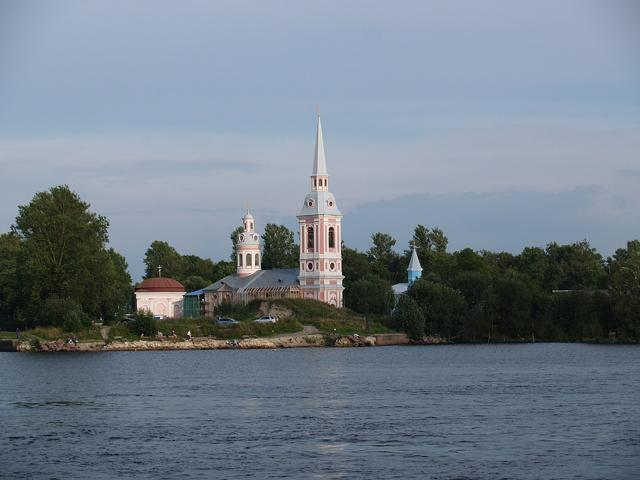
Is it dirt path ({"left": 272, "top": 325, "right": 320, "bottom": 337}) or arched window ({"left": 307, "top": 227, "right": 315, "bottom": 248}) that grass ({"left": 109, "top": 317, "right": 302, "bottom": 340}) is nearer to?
dirt path ({"left": 272, "top": 325, "right": 320, "bottom": 337})

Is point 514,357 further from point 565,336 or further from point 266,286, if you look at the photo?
point 266,286

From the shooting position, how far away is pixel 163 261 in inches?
6609

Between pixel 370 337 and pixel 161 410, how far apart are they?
61.1 metres

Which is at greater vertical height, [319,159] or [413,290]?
[319,159]

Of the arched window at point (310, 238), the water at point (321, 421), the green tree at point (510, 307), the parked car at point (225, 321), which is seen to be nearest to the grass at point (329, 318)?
the parked car at point (225, 321)

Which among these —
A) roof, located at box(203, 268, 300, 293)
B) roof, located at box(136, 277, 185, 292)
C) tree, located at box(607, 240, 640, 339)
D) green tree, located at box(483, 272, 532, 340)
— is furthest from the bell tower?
tree, located at box(607, 240, 640, 339)

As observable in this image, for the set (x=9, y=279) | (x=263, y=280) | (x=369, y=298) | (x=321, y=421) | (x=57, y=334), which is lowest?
(x=321, y=421)

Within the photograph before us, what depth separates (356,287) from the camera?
123875 mm

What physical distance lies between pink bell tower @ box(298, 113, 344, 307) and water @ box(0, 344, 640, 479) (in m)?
47.3

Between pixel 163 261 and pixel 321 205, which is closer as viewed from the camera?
pixel 321 205

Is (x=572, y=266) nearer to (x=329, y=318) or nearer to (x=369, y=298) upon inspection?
(x=369, y=298)

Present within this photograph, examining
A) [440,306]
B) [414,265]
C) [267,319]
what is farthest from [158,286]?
[440,306]

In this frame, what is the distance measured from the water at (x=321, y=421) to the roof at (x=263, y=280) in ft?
164

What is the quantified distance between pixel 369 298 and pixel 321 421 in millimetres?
80515
